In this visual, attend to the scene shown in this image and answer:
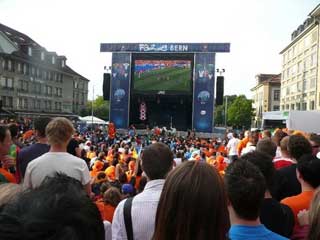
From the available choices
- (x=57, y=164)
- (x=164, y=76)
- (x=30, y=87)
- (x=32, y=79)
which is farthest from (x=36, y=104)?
(x=57, y=164)

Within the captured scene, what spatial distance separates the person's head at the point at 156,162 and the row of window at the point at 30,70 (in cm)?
5606

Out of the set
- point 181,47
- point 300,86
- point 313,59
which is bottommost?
point 300,86

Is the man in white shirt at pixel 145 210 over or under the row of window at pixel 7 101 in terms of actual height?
under

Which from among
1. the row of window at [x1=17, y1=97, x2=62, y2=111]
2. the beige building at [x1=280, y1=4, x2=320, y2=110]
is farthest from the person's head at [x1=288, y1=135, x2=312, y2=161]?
the row of window at [x1=17, y1=97, x2=62, y2=111]

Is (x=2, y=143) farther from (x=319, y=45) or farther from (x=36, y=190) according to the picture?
(x=319, y=45)

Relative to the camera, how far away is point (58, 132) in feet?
12.9

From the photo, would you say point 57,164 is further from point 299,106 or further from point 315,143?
point 299,106

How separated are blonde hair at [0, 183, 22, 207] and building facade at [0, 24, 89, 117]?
2182 inches

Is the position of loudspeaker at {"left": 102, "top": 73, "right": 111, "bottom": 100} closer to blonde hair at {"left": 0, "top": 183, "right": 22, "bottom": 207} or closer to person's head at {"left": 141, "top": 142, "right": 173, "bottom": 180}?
person's head at {"left": 141, "top": 142, "right": 173, "bottom": 180}

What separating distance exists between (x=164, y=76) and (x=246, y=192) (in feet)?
114

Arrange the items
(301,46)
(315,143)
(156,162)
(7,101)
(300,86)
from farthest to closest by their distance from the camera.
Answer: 1. (301,46)
2. (300,86)
3. (7,101)
4. (315,143)
5. (156,162)

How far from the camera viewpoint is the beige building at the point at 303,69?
195 feet

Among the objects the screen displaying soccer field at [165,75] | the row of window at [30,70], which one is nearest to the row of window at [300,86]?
the screen displaying soccer field at [165,75]

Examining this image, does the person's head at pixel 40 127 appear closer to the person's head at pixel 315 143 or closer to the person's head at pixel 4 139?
the person's head at pixel 4 139
